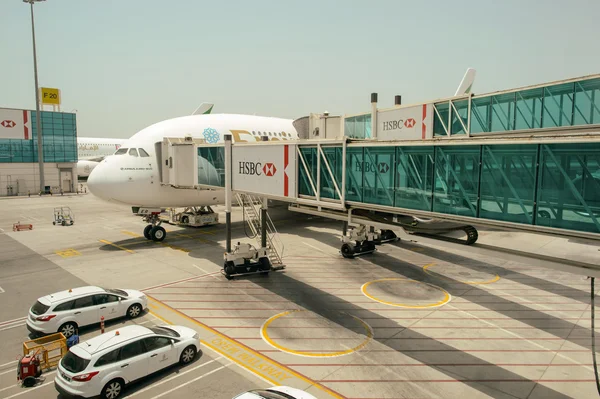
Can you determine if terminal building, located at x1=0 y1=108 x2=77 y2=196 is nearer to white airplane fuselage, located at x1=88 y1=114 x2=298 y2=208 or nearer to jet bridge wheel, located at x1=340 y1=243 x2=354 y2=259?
white airplane fuselage, located at x1=88 y1=114 x2=298 y2=208

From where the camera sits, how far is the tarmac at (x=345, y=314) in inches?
521

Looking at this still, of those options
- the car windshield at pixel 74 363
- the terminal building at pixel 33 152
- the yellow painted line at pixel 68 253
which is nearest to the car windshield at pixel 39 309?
the car windshield at pixel 74 363

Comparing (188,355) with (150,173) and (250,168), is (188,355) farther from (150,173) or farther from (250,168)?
(150,173)

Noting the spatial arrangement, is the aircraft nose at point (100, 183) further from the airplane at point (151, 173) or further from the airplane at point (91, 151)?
the airplane at point (91, 151)

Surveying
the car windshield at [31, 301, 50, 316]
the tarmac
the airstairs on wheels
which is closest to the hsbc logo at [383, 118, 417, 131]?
the tarmac

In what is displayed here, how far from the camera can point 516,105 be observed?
25609 mm

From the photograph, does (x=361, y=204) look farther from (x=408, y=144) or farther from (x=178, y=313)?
(x=178, y=313)

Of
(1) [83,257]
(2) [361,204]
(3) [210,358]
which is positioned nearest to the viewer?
(3) [210,358]

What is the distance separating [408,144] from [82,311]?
1420 cm

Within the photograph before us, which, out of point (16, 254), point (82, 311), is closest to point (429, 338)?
point (82, 311)

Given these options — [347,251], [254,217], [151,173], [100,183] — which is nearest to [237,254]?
[254,217]

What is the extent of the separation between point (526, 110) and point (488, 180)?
53.2 feet

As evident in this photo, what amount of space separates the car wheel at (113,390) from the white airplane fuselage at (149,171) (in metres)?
19.8

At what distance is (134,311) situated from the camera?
18.2 metres
